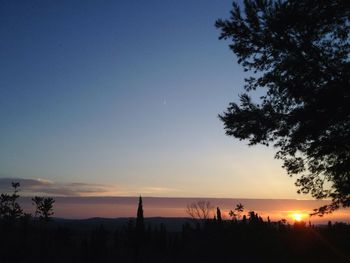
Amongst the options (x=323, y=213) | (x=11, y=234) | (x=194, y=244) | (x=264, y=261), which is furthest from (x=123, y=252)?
(x=323, y=213)

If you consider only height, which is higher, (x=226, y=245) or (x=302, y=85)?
(x=302, y=85)

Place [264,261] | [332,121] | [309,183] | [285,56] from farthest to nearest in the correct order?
[264,261]
[309,183]
[285,56]
[332,121]

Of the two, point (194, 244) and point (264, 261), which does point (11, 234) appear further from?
point (264, 261)

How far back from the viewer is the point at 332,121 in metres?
12.9

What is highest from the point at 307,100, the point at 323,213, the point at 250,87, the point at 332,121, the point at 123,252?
the point at 250,87

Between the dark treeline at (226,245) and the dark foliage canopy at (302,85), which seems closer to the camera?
the dark foliage canopy at (302,85)

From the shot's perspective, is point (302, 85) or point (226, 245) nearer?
A: point (302, 85)

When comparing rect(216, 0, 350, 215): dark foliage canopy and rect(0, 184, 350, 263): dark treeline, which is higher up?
rect(216, 0, 350, 215): dark foliage canopy

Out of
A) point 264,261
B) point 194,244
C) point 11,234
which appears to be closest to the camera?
point 264,261

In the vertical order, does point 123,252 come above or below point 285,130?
below

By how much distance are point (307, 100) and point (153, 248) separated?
8191 centimetres

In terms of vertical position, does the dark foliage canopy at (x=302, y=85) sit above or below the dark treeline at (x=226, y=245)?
above

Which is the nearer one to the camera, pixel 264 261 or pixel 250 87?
pixel 250 87

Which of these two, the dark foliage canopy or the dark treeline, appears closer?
the dark foliage canopy
